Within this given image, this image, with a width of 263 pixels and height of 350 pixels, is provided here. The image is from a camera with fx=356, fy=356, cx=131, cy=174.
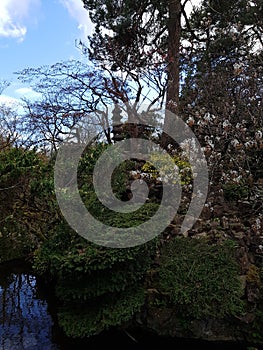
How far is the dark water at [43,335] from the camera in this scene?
3355mm

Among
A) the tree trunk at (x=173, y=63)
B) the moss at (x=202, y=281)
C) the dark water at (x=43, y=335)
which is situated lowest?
the dark water at (x=43, y=335)

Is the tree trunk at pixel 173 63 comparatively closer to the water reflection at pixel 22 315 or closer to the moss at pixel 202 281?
the moss at pixel 202 281

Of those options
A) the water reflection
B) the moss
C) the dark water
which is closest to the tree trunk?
the moss

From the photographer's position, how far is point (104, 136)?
7.31 meters

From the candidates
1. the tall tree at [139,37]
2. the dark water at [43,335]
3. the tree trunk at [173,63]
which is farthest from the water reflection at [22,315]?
the tall tree at [139,37]

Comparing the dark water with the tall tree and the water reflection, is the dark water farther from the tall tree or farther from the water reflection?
the tall tree

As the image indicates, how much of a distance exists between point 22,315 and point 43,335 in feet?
1.91

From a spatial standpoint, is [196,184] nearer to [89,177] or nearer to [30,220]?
[89,177]

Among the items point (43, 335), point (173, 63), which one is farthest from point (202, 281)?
point (173, 63)

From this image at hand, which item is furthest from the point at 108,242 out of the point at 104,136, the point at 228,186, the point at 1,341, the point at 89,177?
the point at 104,136

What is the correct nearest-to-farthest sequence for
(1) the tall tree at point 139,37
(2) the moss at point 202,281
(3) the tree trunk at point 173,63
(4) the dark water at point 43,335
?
1. (2) the moss at point 202,281
2. (4) the dark water at point 43,335
3. (3) the tree trunk at point 173,63
4. (1) the tall tree at point 139,37

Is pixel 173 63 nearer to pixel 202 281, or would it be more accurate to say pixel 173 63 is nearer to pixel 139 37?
pixel 139 37

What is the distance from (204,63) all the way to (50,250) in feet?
15.7

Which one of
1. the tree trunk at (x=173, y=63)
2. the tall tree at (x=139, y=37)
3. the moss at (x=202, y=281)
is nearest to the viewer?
the moss at (x=202, y=281)
